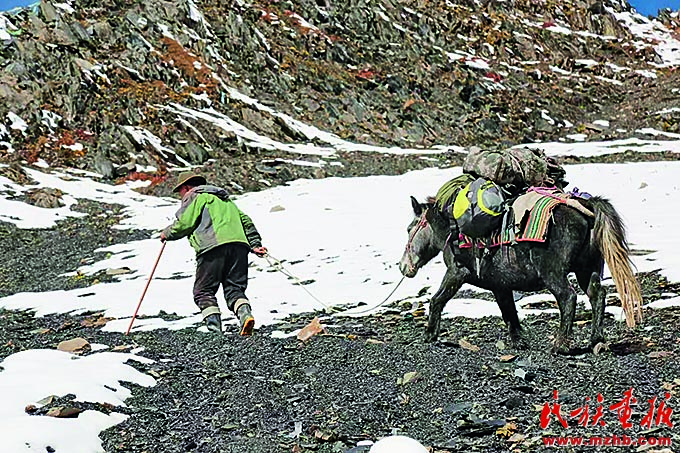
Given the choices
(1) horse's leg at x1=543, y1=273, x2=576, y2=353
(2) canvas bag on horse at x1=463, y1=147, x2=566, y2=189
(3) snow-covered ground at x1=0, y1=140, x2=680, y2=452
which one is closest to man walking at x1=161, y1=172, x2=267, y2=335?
(3) snow-covered ground at x1=0, y1=140, x2=680, y2=452

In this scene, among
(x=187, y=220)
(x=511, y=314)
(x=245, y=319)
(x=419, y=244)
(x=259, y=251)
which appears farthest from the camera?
(x=259, y=251)

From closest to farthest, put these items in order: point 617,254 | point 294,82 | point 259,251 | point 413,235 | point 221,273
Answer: point 617,254, point 413,235, point 221,273, point 259,251, point 294,82

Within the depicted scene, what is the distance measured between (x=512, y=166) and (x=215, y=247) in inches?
169

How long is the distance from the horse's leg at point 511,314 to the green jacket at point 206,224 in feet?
→ 12.5

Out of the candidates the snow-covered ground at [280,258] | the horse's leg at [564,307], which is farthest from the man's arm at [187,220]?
the horse's leg at [564,307]

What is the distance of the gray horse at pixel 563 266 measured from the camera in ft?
24.1

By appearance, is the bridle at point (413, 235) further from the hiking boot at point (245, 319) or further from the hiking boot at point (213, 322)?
the hiking boot at point (213, 322)

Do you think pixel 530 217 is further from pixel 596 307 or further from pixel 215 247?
pixel 215 247

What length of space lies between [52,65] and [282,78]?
15.4 meters

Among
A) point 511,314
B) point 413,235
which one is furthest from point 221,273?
point 511,314

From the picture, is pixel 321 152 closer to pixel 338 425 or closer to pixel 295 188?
pixel 295 188

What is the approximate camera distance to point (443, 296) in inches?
341

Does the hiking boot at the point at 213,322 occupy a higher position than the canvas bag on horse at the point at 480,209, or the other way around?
the canvas bag on horse at the point at 480,209

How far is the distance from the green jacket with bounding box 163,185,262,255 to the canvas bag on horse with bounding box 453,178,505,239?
3.40m
